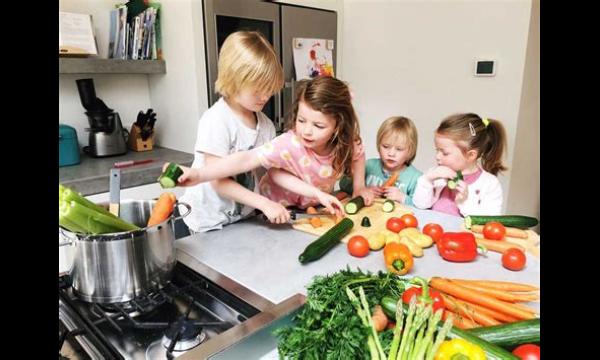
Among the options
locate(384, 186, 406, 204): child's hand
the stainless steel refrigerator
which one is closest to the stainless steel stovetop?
locate(384, 186, 406, 204): child's hand

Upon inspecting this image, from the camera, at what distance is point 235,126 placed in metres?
1.21

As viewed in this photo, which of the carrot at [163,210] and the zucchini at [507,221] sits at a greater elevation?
the carrot at [163,210]

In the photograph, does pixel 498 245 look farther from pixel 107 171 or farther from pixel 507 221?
pixel 107 171

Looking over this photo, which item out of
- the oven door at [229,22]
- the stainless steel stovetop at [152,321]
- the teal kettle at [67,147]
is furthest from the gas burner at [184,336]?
the teal kettle at [67,147]

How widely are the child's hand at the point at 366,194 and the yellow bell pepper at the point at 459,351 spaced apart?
83cm

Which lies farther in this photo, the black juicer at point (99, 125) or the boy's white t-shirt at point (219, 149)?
the black juicer at point (99, 125)

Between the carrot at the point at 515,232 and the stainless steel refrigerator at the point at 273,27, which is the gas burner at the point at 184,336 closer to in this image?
the carrot at the point at 515,232

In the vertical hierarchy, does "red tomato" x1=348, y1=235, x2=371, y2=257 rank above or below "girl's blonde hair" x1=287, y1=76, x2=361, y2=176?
below

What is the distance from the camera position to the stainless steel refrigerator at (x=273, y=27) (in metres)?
1.99

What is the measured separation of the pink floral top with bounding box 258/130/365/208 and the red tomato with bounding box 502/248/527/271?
0.59 meters

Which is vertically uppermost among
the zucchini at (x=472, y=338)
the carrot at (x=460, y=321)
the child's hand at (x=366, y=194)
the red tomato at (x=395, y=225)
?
the child's hand at (x=366, y=194)

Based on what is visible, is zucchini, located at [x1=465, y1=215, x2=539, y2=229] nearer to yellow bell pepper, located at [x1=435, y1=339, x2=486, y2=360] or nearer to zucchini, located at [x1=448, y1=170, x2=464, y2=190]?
zucchini, located at [x1=448, y1=170, x2=464, y2=190]

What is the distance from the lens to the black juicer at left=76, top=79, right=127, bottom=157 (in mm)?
1953
